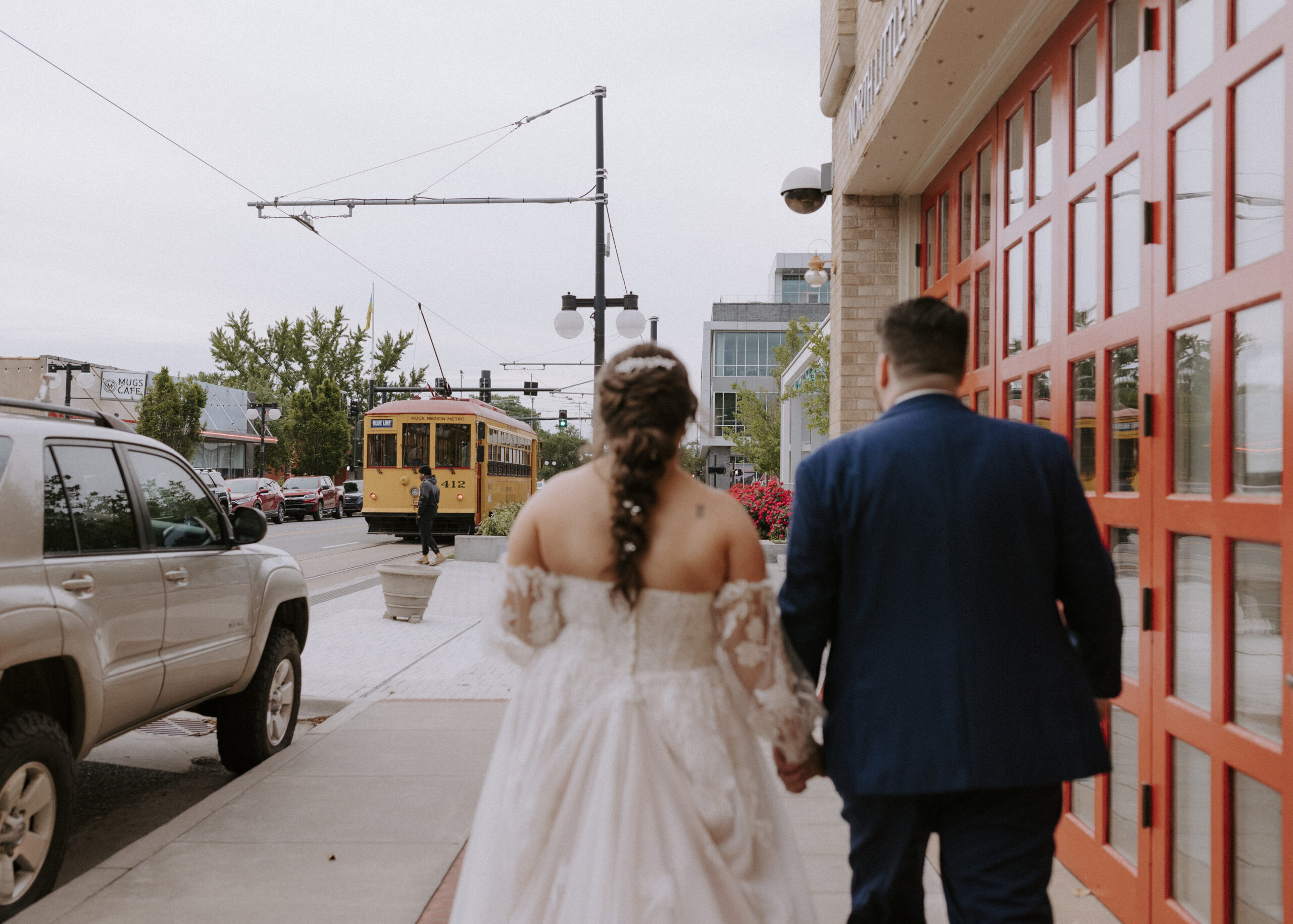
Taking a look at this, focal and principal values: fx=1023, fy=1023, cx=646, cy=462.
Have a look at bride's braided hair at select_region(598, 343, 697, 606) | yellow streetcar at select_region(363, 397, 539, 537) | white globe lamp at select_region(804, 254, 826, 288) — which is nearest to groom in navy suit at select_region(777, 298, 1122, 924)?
bride's braided hair at select_region(598, 343, 697, 606)

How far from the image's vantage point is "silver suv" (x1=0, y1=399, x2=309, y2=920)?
12.2ft

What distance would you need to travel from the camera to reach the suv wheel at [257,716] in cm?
570

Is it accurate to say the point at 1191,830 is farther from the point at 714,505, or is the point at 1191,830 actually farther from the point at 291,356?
the point at 291,356

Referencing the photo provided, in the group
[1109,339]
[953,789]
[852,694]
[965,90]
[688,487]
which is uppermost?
[965,90]

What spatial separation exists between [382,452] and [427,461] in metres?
1.20

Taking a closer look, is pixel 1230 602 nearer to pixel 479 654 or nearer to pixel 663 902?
pixel 663 902

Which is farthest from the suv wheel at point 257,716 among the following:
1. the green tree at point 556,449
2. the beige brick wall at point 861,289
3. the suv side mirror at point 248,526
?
the green tree at point 556,449

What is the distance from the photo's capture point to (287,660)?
6105 mm

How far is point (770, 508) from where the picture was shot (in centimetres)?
1558

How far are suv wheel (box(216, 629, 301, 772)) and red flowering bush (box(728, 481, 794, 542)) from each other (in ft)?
31.1

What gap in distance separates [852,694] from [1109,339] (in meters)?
2.12

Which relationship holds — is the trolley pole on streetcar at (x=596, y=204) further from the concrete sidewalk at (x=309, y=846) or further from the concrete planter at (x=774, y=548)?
the concrete sidewalk at (x=309, y=846)

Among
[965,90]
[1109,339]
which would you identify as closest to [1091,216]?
[1109,339]

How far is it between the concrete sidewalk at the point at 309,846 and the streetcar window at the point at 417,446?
18168 millimetres
